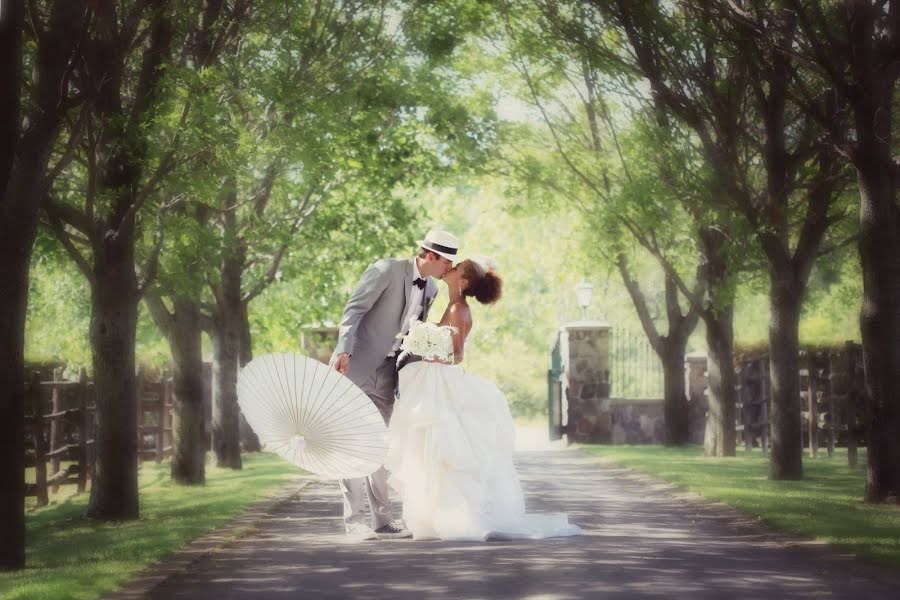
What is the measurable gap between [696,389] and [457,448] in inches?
929

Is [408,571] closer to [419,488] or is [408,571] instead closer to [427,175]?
[419,488]

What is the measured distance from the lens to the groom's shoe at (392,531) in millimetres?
10977

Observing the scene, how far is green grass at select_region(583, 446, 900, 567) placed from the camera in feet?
36.3

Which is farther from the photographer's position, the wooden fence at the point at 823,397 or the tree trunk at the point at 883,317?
the wooden fence at the point at 823,397

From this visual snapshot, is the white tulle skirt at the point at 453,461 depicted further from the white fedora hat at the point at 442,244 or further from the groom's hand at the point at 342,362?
the white fedora hat at the point at 442,244

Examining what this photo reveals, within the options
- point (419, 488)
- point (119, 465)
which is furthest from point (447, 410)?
point (119, 465)

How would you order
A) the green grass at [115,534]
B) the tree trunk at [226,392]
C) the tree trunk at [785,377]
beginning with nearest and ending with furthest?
1. the green grass at [115,534]
2. the tree trunk at [785,377]
3. the tree trunk at [226,392]

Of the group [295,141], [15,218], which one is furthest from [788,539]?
[295,141]

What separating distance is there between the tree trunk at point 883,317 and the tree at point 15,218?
832 centimetres

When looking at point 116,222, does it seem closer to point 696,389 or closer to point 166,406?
point 166,406

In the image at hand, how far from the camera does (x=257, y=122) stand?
1772cm

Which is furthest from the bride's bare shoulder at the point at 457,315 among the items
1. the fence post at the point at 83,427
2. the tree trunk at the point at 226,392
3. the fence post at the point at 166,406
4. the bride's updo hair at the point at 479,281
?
the fence post at the point at 166,406

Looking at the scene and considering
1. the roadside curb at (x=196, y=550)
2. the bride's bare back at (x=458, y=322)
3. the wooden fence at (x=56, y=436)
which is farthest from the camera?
the wooden fence at (x=56, y=436)

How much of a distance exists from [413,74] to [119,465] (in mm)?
12514
